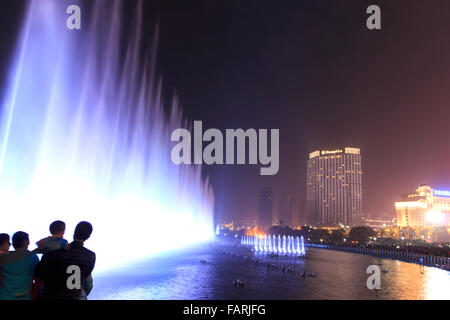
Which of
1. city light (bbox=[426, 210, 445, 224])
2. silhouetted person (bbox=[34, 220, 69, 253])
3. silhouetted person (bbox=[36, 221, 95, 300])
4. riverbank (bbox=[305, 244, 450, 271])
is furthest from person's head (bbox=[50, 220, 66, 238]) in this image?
city light (bbox=[426, 210, 445, 224])

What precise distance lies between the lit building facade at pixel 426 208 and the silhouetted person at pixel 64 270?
170019 millimetres

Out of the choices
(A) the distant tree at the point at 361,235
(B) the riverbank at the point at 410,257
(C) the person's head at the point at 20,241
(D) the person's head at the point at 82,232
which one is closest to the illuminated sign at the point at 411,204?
(A) the distant tree at the point at 361,235

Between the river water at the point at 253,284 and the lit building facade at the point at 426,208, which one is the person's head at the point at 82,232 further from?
the lit building facade at the point at 426,208

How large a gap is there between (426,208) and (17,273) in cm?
18322

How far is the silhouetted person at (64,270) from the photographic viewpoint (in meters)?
4.68

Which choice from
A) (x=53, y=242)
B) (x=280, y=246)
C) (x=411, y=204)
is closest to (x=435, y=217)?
(x=411, y=204)

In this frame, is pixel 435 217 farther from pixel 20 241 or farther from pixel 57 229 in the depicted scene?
pixel 20 241

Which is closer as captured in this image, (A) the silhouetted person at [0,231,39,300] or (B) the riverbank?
(A) the silhouetted person at [0,231,39,300]

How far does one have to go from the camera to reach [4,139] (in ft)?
102

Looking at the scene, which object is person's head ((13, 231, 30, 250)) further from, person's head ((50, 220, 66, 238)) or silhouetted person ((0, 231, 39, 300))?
person's head ((50, 220, 66, 238))

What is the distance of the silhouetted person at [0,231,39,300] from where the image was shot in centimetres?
493

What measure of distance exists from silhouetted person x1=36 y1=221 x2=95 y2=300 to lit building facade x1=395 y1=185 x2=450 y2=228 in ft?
558

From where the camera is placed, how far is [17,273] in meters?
4.94
